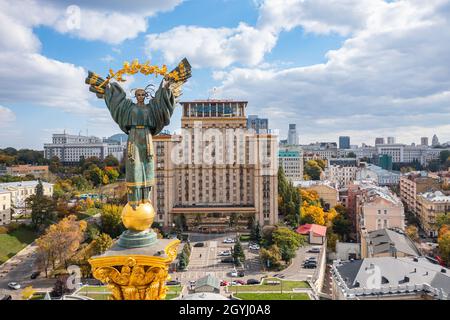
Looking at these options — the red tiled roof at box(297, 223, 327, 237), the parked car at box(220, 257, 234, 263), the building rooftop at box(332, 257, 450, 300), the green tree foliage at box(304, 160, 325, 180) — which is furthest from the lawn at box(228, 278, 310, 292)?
the green tree foliage at box(304, 160, 325, 180)

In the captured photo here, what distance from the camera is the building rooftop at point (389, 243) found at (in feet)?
68.7

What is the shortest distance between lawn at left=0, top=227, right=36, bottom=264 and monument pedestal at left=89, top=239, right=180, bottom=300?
28.7 meters

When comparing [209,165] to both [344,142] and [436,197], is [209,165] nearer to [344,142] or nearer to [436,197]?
[436,197]

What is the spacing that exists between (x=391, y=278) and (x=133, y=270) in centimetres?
1534

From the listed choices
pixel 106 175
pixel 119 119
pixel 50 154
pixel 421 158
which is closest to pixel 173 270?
pixel 119 119

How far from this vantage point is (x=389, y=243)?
21.5m

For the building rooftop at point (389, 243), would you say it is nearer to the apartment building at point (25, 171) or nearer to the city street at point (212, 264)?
the city street at point (212, 264)

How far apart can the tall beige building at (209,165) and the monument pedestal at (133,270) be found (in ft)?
108

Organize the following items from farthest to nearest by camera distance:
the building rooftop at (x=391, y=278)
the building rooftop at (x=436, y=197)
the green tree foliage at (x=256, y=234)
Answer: the building rooftop at (x=436, y=197), the green tree foliage at (x=256, y=234), the building rooftop at (x=391, y=278)

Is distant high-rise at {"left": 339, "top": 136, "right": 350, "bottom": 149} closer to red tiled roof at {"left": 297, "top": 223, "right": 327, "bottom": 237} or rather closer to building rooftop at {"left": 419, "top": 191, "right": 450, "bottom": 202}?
building rooftop at {"left": 419, "top": 191, "right": 450, "bottom": 202}

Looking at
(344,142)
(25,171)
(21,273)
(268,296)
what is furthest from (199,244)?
(344,142)

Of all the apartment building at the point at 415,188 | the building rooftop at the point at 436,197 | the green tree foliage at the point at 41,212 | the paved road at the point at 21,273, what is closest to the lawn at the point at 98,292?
the paved road at the point at 21,273
